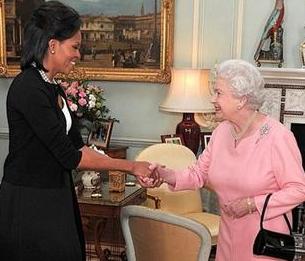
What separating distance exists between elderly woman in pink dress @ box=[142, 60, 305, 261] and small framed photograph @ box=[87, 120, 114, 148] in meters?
1.96

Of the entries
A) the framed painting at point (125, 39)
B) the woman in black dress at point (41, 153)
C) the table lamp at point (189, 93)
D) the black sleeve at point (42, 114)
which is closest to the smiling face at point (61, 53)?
the woman in black dress at point (41, 153)

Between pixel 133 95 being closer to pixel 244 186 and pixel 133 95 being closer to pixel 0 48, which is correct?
pixel 0 48

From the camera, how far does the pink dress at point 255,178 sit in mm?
2016

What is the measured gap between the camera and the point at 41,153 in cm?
200

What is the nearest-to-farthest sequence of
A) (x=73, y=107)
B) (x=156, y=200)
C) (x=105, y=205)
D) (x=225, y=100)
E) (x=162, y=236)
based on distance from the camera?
(x=162, y=236) < (x=225, y=100) < (x=105, y=205) < (x=156, y=200) < (x=73, y=107)

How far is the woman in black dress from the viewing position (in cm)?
196

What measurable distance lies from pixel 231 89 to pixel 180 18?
7.71ft

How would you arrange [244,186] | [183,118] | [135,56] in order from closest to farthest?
[244,186] < [183,118] < [135,56]

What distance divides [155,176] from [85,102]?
155cm

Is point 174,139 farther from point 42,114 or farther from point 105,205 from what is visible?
point 42,114

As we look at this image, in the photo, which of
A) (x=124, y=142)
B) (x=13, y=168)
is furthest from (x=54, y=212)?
(x=124, y=142)

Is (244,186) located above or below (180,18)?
below

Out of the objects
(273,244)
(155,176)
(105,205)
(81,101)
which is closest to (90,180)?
(105,205)

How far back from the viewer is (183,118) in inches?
164
